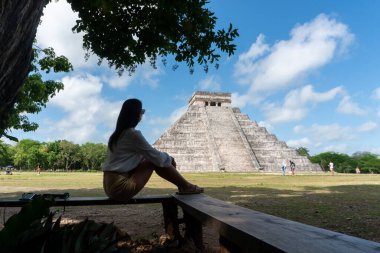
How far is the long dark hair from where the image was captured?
340cm

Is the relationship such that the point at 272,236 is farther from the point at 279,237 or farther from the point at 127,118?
the point at 127,118

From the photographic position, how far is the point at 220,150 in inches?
1505

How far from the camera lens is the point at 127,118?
3418mm

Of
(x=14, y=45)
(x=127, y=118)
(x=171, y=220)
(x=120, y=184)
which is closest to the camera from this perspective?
(x=14, y=45)

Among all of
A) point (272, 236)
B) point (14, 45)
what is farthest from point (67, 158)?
point (272, 236)

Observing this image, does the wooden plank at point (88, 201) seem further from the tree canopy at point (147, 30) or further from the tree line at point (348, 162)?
the tree line at point (348, 162)

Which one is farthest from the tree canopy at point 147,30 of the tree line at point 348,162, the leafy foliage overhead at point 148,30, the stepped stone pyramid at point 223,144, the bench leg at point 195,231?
the tree line at point 348,162

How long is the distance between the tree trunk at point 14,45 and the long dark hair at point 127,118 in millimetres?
1238

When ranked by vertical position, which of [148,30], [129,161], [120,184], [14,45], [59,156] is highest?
[59,156]

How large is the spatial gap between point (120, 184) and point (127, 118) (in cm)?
65

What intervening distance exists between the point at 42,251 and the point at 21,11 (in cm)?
147

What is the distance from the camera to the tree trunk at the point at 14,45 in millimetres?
1975

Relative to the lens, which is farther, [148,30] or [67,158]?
[67,158]

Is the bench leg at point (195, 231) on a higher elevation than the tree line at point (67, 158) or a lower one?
lower
